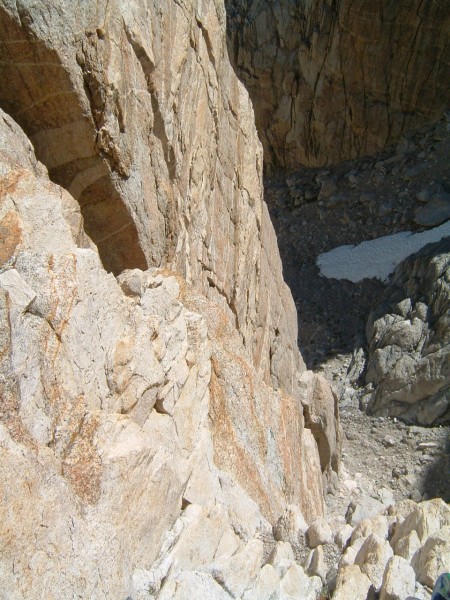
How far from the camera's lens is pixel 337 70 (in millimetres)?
28266

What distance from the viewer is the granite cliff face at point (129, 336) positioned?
4.80 meters

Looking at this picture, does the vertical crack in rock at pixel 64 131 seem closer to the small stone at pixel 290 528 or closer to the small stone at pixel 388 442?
the small stone at pixel 290 528

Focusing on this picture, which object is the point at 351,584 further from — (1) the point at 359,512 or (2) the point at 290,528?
(1) the point at 359,512

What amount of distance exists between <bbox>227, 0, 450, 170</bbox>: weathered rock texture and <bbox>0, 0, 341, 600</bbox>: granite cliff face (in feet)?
57.7

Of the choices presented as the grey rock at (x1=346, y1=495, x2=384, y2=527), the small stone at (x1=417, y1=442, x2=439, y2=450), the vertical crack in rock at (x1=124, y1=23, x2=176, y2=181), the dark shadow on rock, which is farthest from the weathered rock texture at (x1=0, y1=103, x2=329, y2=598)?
the small stone at (x1=417, y1=442, x2=439, y2=450)

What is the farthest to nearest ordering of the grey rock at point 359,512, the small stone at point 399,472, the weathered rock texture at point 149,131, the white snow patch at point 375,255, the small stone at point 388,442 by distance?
1. the white snow patch at point 375,255
2. the small stone at point 388,442
3. the small stone at point 399,472
4. the grey rock at point 359,512
5. the weathered rock texture at point 149,131

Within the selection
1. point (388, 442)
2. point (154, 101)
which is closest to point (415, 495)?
point (388, 442)

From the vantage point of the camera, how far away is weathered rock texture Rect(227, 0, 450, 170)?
26.7m

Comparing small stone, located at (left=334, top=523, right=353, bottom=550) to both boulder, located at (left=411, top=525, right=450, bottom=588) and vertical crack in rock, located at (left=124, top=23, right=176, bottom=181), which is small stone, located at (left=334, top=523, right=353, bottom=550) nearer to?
boulder, located at (left=411, top=525, right=450, bottom=588)

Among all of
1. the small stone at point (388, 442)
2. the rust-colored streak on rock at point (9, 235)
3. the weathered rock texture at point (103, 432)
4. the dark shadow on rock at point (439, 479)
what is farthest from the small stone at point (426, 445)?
the rust-colored streak on rock at point (9, 235)

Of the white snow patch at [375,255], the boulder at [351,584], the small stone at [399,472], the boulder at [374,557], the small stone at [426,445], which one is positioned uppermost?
the white snow patch at [375,255]

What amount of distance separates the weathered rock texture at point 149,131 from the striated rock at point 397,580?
477 cm

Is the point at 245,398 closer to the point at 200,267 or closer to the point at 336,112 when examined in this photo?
the point at 200,267

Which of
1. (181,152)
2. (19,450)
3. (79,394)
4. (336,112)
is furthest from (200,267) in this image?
(336,112)
